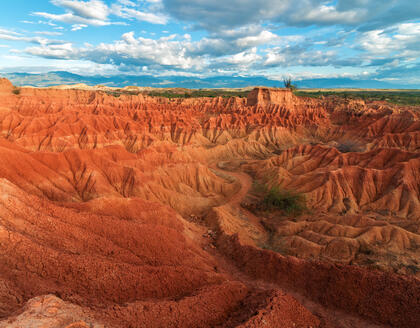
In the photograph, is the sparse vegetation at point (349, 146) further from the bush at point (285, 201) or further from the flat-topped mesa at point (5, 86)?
the flat-topped mesa at point (5, 86)

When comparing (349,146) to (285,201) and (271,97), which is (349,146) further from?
(271,97)

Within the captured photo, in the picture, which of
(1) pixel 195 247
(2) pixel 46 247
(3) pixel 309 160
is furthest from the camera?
(3) pixel 309 160

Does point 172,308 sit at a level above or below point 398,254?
above

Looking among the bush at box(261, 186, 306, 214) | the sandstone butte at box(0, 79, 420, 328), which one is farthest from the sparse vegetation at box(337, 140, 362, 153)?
the bush at box(261, 186, 306, 214)

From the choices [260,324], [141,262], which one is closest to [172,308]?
[260,324]

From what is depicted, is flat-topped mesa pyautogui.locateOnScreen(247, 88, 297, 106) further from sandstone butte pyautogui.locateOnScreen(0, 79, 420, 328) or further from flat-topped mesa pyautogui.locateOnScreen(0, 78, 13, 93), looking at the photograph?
flat-topped mesa pyautogui.locateOnScreen(0, 78, 13, 93)

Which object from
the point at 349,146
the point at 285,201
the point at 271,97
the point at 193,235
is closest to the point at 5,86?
the point at 271,97

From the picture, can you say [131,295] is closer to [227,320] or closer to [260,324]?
[227,320]
